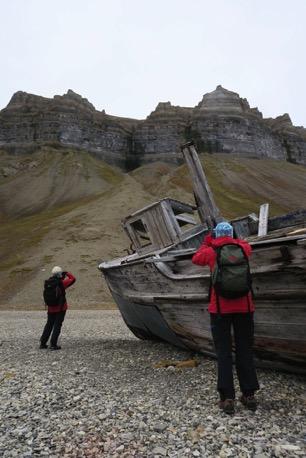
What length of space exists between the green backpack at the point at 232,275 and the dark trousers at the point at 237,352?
35 centimetres

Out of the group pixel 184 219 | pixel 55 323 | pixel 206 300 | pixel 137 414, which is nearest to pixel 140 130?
pixel 184 219

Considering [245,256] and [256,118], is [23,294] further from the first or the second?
[256,118]

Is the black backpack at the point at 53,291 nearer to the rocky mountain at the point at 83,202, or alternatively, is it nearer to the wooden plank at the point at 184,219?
the wooden plank at the point at 184,219

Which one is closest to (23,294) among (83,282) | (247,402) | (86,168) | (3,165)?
(83,282)

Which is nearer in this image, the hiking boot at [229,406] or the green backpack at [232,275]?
the green backpack at [232,275]

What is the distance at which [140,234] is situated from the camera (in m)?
12.2

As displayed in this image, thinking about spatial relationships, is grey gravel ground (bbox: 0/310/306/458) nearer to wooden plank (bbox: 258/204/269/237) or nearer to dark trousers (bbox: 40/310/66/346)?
dark trousers (bbox: 40/310/66/346)

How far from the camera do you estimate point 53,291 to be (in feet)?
37.0

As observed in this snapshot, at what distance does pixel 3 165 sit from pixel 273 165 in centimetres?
6228

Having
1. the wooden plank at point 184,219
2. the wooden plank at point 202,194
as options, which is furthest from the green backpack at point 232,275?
the wooden plank at point 184,219

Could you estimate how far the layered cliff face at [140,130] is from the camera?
106250 mm

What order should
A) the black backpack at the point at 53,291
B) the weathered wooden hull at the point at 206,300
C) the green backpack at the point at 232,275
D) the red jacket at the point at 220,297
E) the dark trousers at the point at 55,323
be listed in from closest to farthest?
the green backpack at the point at 232,275 < the red jacket at the point at 220,297 < the weathered wooden hull at the point at 206,300 < the black backpack at the point at 53,291 < the dark trousers at the point at 55,323

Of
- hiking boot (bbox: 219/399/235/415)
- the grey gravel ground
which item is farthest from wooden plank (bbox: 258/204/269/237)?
hiking boot (bbox: 219/399/235/415)

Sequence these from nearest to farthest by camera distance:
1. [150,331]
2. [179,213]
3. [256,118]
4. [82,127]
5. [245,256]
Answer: [245,256] → [150,331] → [179,213] → [82,127] → [256,118]
